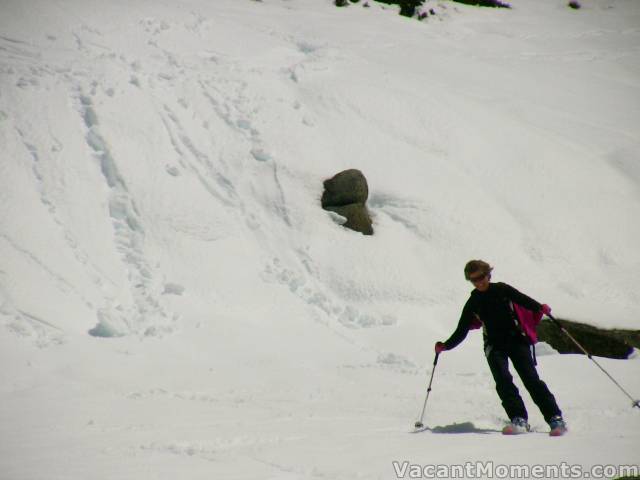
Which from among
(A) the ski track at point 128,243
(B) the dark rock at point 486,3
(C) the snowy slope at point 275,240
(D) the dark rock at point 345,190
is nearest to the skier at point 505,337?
(C) the snowy slope at point 275,240

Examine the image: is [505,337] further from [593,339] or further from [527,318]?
[593,339]

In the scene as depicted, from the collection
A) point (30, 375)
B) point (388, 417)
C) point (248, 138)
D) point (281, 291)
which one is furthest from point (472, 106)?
point (30, 375)

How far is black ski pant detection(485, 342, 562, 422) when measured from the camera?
191 inches

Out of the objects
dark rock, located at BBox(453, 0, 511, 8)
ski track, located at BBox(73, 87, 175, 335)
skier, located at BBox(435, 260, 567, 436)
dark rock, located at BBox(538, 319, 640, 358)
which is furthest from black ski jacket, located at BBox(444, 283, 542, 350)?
dark rock, located at BBox(453, 0, 511, 8)

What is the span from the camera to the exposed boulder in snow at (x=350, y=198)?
37.4 ft

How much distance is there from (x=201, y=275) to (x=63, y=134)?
457cm

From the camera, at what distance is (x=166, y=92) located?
534 inches

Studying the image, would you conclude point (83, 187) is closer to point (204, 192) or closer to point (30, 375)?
point (204, 192)

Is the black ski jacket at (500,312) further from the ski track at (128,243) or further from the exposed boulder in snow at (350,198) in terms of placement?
the exposed boulder in snow at (350,198)

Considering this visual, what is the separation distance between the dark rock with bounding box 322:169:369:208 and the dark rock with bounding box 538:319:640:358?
14.9ft

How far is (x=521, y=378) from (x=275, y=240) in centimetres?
671

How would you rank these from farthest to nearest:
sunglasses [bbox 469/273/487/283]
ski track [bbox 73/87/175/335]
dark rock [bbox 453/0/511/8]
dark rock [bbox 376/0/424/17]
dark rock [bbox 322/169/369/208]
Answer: dark rock [bbox 453/0/511/8] < dark rock [bbox 376/0/424/17] < dark rock [bbox 322/169/369/208] < ski track [bbox 73/87/175/335] < sunglasses [bbox 469/273/487/283]

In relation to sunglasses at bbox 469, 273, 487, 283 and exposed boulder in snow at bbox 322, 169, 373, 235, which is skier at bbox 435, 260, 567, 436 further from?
exposed boulder in snow at bbox 322, 169, 373, 235

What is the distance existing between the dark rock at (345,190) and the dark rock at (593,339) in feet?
14.9
